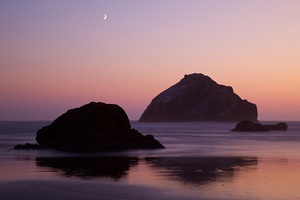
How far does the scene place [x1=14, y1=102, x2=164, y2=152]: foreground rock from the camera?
2023 inches

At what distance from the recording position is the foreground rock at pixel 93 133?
51.4 meters

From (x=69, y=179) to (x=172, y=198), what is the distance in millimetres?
8866

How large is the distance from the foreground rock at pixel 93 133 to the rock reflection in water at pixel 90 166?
1010 cm

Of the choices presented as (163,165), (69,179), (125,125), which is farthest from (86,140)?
(69,179)

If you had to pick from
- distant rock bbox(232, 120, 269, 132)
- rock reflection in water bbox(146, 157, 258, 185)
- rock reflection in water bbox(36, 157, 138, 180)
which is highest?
distant rock bbox(232, 120, 269, 132)

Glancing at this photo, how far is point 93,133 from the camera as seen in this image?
171 ft

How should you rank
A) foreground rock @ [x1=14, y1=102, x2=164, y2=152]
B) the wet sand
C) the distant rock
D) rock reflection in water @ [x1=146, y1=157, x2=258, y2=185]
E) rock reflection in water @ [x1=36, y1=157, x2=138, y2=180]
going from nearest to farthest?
the wet sand, rock reflection in water @ [x1=146, y1=157, x2=258, y2=185], rock reflection in water @ [x1=36, y1=157, x2=138, y2=180], foreground rock @ [x1=14, y1=102, x2=164, y2=152], the distant rock

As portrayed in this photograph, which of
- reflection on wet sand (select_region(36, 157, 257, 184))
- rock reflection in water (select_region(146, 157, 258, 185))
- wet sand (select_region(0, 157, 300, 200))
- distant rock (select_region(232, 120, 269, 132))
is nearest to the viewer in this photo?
wet sand (select_region(0, 157, 300, 200))

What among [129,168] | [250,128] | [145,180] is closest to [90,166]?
[129,168]

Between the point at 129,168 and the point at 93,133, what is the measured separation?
19.9 m

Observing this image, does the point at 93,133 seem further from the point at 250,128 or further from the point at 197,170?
the point at 250,128

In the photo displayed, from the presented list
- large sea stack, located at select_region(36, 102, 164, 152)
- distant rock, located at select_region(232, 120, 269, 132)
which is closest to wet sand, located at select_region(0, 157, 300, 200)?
large sea stack, located at select_region(36, 102, 164, 152)

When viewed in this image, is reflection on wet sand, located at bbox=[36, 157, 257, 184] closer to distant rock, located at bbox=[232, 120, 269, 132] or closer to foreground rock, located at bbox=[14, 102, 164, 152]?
foreground rock, located at bbox=[14, 102, 164, 152]

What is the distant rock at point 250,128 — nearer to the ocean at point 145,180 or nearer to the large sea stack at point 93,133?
the large sea stack at point 93,133
